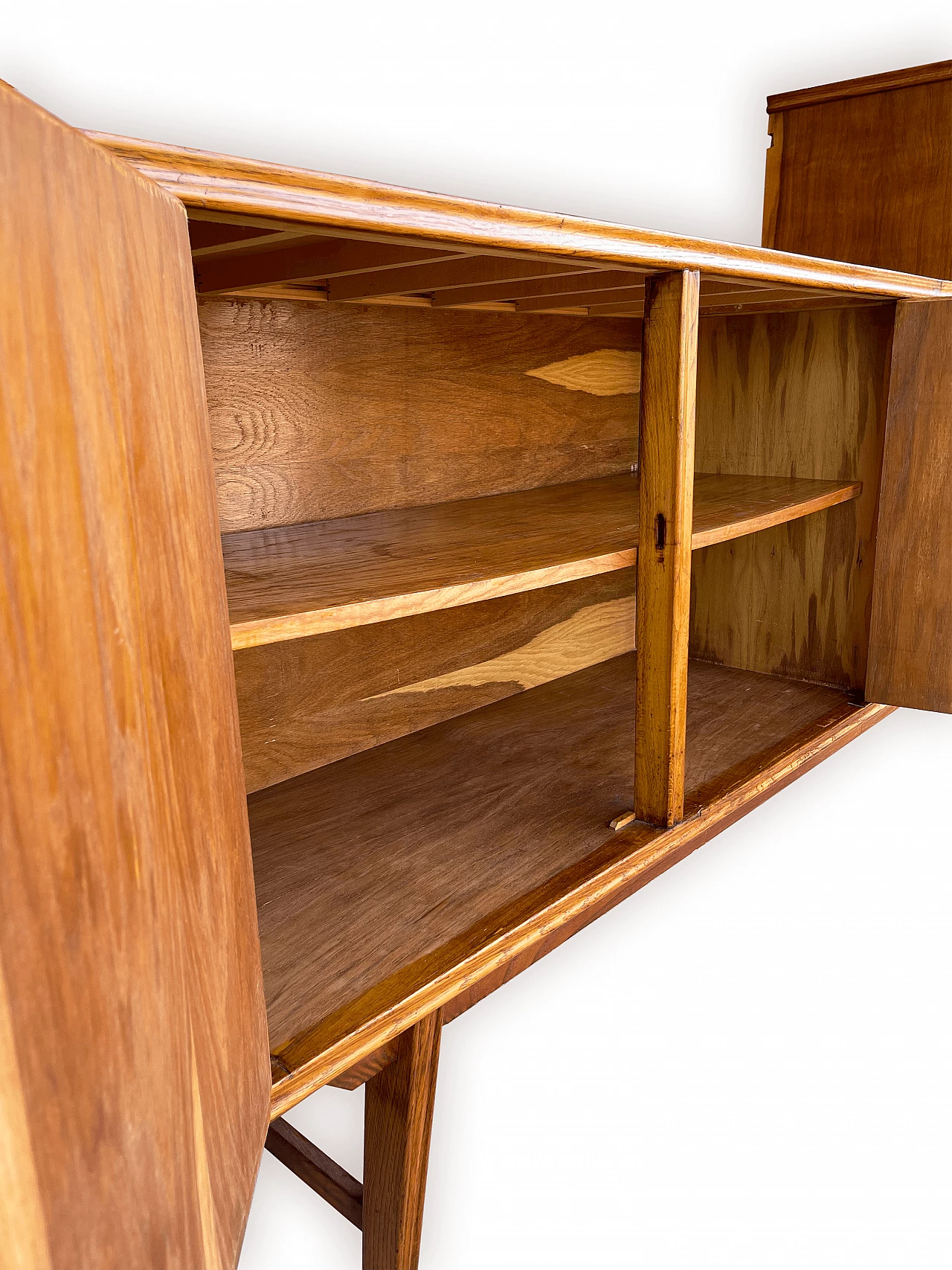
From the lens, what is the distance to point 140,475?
2.10ft

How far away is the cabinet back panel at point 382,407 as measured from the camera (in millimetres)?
1496

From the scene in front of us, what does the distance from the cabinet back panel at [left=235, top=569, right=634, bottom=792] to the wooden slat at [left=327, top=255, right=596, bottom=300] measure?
58cm

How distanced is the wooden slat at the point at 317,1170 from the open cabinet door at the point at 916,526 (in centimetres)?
141

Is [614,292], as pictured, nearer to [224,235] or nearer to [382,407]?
[382,407]

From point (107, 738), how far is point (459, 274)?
906 millimetres

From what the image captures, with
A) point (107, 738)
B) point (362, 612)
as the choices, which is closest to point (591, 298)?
point (362, 612)

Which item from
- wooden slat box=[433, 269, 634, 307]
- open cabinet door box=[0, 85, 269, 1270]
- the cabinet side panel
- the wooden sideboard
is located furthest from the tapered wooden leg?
the cabinet side panel

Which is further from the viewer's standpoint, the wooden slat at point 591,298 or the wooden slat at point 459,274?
the wooden slat at point 591,298

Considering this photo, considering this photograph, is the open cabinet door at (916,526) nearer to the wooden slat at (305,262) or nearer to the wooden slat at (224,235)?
the wooden slat at (305,262)

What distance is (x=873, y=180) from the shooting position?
231 centimetres

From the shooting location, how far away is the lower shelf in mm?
1116

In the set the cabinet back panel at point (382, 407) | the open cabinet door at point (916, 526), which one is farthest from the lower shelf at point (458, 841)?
the cabinet back panel at point (382, 407)

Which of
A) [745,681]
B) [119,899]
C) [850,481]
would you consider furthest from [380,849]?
[850,481]

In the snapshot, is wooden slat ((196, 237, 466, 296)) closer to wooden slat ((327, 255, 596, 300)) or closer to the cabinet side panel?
wooden slat ((327, 255, 596, 300))
